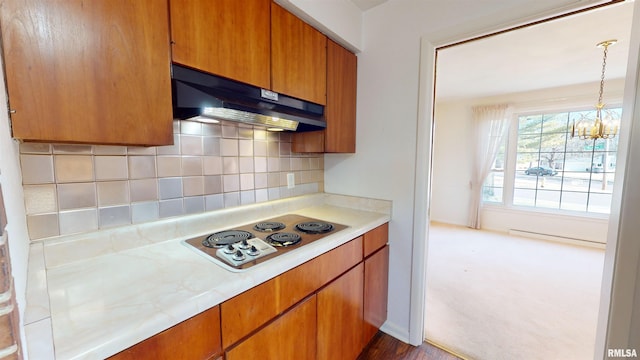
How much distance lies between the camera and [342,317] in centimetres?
132

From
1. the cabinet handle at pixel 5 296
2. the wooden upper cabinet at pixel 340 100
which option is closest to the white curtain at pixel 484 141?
the wooden upper cabinet at pixel 340 100

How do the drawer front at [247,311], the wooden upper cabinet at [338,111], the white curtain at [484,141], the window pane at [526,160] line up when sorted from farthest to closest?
the white curtain at [484,141], the window pane at [526,160], the wooden upper cabinet at [338,111], the drawer front at [247,311]

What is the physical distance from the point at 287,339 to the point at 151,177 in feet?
3.11

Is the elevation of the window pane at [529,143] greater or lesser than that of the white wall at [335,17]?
lesser

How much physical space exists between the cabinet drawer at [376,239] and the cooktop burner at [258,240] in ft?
0.69

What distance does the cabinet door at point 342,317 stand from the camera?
47.1 inches

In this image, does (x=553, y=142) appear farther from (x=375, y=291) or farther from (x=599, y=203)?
(x=375, y=291)

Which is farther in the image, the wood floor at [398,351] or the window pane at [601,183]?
the window pane at [601,183]

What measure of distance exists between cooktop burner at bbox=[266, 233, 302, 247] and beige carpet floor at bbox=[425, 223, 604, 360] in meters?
1.37

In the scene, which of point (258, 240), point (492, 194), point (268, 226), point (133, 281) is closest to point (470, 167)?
point (492, 194)

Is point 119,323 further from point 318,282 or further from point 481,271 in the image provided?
point 481,271

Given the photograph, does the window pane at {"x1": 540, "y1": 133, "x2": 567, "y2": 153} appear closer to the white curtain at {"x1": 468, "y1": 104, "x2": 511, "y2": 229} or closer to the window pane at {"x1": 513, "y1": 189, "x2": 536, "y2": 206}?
the white curtain at {"x1": 468, "y1": 104, "x2": 511, "y2": 229}

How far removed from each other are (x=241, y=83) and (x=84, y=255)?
948 millimetres

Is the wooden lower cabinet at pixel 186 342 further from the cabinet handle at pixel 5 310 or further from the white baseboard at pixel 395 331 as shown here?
the white baseboard at pixel 395 331
